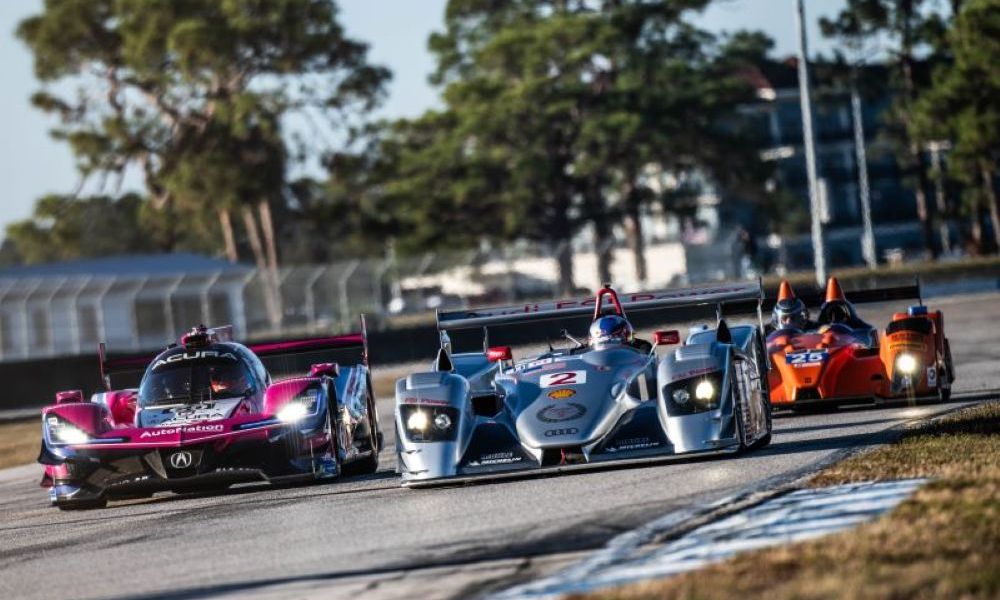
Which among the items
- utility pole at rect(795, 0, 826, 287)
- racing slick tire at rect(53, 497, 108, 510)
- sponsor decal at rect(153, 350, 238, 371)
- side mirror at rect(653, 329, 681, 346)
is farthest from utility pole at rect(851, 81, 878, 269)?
racing slick tire at rect(53, 497, 108, 510)

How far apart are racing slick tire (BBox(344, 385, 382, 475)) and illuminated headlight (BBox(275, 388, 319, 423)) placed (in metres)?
1.00

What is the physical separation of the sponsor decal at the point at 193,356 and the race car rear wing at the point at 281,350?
2.09 feet

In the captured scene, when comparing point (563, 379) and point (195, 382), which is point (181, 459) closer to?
point (195, 382)

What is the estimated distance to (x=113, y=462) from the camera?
1524 cm

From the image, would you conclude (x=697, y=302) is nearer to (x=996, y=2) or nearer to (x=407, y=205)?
(x=407, y=205)

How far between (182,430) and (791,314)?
7132mm

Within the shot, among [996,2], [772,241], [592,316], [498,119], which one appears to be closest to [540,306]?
[592,316]

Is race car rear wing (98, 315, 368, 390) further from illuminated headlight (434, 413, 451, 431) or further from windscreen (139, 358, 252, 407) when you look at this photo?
illuminated headlight (434, 413, 451, 431)

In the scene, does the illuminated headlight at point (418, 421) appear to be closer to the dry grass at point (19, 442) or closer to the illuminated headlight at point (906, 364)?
the illuminated headlight at point (906, 364)

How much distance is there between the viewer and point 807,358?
1884 cm

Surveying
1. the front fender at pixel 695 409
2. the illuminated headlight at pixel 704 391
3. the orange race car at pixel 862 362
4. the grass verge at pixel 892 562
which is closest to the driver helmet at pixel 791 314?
the orange race car at pixel 862 362

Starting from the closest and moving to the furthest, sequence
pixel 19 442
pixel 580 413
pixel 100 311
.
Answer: pixel 580 413 < pixel 19 442 < pixel 100 311

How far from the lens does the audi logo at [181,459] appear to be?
49.6ft

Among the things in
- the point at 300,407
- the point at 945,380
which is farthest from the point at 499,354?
the point at 945,380
